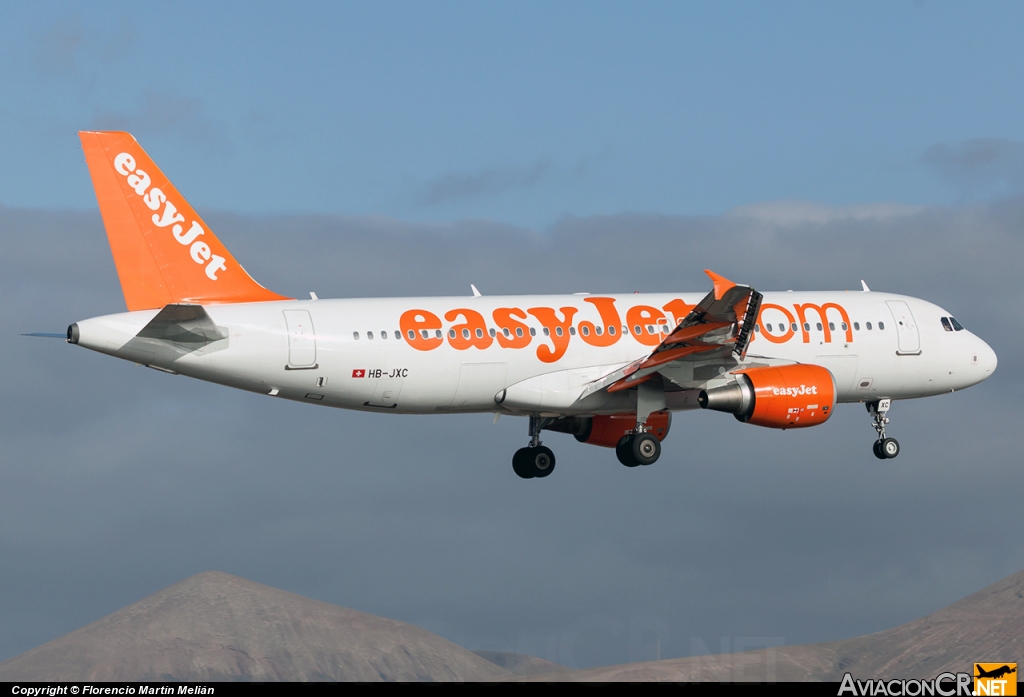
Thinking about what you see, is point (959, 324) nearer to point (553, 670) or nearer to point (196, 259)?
→ point (553, 670)

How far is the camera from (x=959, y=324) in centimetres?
4991

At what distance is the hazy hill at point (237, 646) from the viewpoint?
6644 centimetres

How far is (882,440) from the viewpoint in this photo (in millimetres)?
48969

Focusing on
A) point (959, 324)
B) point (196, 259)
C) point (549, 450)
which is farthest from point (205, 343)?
point (959, 324)

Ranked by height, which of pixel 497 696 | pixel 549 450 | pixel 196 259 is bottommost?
pixel 497 696

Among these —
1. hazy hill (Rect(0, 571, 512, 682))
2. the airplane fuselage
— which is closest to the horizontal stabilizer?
the airplane fuselage

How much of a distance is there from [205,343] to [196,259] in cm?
315

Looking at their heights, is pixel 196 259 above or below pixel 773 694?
above

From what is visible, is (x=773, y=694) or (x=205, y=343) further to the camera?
(x=205, y=343)

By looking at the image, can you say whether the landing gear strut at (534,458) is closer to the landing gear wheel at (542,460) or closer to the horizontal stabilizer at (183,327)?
the landing gear wheel at (542,460)

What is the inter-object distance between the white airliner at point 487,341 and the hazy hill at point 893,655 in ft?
23.3

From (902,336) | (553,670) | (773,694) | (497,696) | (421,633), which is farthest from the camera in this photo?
(421,633)

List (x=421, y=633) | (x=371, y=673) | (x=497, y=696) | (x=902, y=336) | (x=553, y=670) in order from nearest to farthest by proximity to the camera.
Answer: (x=497, y=696) < (x=553, y=670) < (x=902, y=336) < (x=371, y=673) < (x=421, y=633)

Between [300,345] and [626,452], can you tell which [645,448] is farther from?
[300,345]
